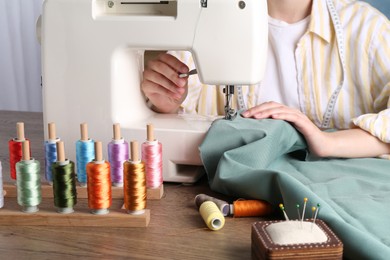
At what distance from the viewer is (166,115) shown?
1.74m

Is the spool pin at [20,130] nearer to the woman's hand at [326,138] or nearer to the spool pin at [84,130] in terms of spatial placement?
the spool pin at [84,130]

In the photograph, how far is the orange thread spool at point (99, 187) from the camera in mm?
1244

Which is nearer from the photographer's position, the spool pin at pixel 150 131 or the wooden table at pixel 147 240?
the wooden table at pixel 147 240

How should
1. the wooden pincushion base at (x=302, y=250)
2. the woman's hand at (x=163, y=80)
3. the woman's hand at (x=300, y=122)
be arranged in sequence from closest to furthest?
1. the wooden pincushion base at (x=302, y=250)
2. the woman's hand at (x=300, y=122)
3. the woman's hand at (x=163, y=80)

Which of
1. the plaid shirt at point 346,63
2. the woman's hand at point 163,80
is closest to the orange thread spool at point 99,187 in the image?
the woman's hand at point 163,80

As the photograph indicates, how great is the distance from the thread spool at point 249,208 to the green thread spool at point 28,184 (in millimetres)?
404

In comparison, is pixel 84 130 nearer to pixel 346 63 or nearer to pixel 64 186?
pixel 64 186

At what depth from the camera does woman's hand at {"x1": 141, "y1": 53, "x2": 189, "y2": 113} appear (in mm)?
1693

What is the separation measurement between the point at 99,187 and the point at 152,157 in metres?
0.18

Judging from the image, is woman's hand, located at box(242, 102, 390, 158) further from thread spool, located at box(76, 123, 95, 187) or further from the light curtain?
the light curtain

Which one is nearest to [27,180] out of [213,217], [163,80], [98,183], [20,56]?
[98,183]

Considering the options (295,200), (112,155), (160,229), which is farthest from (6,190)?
(295,200)

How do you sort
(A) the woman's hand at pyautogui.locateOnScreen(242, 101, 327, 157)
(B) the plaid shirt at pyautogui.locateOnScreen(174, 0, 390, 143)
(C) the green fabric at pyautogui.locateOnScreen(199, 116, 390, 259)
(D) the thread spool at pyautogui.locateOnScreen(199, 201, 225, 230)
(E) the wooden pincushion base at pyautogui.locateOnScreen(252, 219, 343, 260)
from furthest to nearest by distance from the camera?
(B) the plaid shirt at pyautogui.locateOnScreen(174, 0, 390, 143), (A) the woman's hand at pyautogui.locateOnScreen(242, 101, 327, 157), (D) the thread spool at pyautogui.locateOnScreen(199, 201, 225, 230), (C) the green fabric at pyautogui.locateOnScreen(199, 116, 390, 259), (E) the wooden pincushion base at pyautogui.locateOnScreen(252, 219, 343, 260)

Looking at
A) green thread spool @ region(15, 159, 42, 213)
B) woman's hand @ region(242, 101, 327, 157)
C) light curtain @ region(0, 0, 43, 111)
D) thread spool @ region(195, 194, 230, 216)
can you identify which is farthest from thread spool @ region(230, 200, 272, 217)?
light curtain @ region(0, 0, 43, 111)
